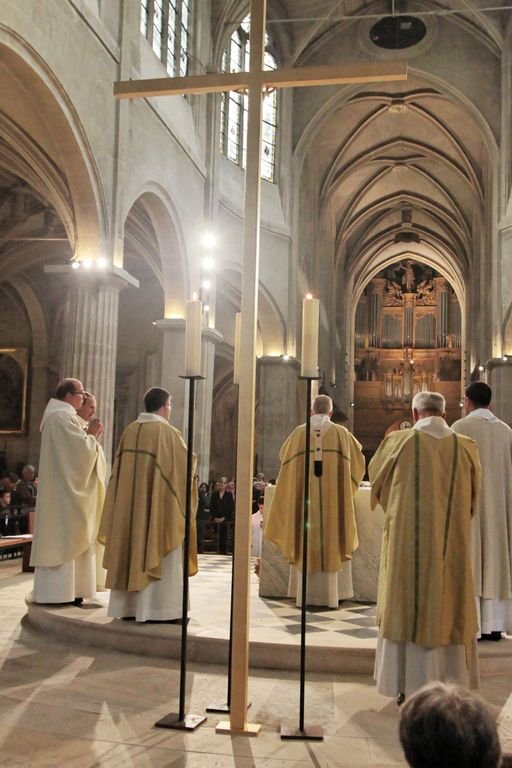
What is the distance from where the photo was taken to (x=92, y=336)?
1054 cm

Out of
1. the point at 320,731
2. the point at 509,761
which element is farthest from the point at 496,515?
the point at 509,761

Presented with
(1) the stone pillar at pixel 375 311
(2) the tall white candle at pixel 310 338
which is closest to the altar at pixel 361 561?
(2) the tall white candle at pixel 310 338

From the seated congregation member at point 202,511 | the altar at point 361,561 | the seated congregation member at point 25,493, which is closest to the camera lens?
the altar at point 361,561

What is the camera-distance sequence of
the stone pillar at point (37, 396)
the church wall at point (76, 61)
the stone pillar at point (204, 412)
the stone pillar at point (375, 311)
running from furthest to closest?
the stone pillar at point (375, 311) → the stone pillar at point (37, 396) → the stone pillar at point (204, 412) → the church wall at point (76, 61)

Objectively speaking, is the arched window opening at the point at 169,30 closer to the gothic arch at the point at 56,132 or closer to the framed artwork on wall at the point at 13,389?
the gothic arch at the point at 56,132

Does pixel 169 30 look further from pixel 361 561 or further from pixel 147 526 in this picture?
pixel 147 526

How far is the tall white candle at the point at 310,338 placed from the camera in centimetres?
356

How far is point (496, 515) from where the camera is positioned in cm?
473

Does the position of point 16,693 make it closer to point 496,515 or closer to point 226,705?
point 226,705

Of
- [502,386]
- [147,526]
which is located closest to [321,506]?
[147,526]

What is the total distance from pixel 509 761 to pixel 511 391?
16.3m

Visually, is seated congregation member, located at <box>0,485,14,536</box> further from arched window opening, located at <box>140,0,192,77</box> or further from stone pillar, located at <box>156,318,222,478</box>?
arched window opening, located at <box>140,0,192,77</box>

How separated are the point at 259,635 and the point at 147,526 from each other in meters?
0.92

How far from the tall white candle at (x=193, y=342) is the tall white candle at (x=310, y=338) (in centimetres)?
48
